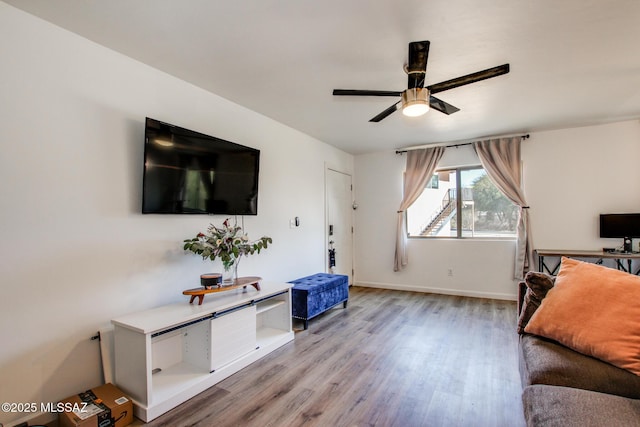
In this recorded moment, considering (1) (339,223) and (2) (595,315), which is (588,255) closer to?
(2) (595,315)

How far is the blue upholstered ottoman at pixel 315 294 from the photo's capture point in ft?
10.8

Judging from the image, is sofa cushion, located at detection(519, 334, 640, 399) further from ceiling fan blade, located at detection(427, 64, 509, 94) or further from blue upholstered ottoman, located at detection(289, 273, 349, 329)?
blue upholstered ottoman, located at detection(289, 273, 349, 329)

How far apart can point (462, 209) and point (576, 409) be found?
4.01 meters

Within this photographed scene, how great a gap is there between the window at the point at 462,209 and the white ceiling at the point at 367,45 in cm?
151

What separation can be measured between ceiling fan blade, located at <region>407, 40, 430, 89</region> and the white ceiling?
8.2 inches

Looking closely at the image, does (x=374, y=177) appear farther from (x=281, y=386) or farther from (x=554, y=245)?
(x=281, y=386)

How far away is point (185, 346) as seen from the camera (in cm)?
243

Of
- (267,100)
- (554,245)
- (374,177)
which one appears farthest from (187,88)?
(554,245)

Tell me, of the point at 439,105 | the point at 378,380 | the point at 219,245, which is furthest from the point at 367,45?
the point at 378,380

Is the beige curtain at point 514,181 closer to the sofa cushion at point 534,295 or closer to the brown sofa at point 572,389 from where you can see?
the sofa cushion at point 534,295

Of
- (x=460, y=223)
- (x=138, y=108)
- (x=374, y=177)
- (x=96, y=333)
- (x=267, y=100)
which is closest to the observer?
(x=96, y=333)

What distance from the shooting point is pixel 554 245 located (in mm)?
4145

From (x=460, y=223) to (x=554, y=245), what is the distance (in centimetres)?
122

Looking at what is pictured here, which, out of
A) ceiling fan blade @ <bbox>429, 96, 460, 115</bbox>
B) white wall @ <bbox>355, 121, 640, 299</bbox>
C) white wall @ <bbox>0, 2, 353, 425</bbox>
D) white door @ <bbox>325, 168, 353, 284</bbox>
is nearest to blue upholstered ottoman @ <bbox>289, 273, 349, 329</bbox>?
white door @ <bbox>325, 168, 353, 284</bbox>
